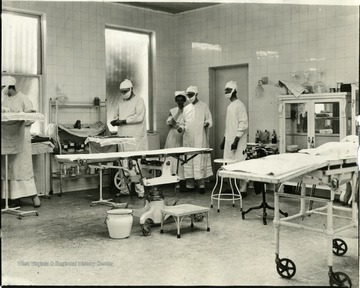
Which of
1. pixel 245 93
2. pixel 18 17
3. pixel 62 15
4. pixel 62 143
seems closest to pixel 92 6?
pixel 62 15

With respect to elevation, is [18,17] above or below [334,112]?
above

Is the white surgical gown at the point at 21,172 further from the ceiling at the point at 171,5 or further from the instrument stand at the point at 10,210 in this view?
the ceiling at the point at 171,5

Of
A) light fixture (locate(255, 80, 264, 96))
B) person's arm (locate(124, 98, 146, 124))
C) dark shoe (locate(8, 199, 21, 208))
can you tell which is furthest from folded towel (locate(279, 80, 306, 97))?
dark shoe (locate(8, 199, 21, 208))

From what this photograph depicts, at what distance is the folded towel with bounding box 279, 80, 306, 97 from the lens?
7467mm

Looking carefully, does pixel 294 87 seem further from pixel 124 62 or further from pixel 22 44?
pixel 22 44

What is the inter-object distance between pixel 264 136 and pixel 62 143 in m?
3.72

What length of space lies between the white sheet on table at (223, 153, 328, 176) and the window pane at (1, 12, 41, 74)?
5.37 metres

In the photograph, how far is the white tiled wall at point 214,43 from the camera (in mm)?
7636

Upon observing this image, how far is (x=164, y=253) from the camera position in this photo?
4.62 metres

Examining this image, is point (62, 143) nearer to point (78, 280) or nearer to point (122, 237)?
point (122, 237)

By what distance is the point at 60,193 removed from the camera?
26.1ft

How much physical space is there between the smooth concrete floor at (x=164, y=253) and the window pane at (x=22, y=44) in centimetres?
286

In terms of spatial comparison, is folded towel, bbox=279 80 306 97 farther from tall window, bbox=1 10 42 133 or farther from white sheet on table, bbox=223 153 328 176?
tall window, bbox=1 10 42 133

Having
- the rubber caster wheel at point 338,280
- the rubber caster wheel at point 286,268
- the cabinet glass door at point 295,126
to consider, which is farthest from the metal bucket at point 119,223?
the cabinet glass door at point 295,126
